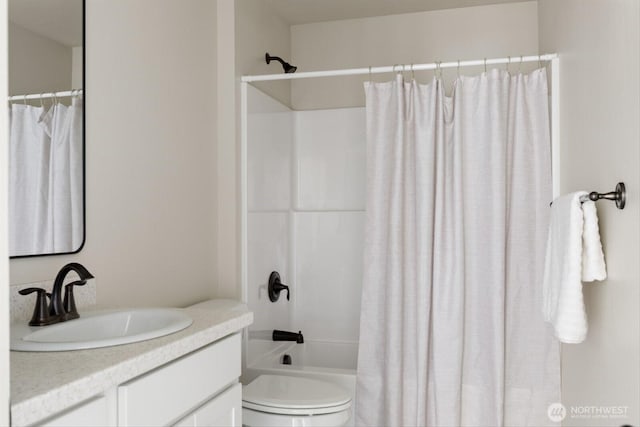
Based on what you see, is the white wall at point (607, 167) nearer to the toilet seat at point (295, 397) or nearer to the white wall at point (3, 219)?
the toilet seat at point (295, 397)

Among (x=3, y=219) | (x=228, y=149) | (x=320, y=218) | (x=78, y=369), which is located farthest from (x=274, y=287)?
(x=3, y=219)

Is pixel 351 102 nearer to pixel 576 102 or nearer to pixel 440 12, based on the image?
pixel 440 12

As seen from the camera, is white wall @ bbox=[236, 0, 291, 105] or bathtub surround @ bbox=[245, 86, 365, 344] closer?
white wall @ bbox=[236, 0, 291, 105]

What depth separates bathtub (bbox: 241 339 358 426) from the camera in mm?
2570

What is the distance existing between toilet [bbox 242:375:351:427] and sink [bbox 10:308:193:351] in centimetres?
73

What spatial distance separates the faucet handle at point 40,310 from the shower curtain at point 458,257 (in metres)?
1.39

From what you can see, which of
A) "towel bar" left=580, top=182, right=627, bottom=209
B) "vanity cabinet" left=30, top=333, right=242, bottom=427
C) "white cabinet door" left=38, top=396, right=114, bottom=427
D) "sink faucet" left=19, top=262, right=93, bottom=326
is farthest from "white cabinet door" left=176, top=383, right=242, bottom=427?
"towel bar" left=580, top=182, right=627, bottom=209

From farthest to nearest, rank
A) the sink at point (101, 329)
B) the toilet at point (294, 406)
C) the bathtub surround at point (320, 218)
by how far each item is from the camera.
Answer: the bathtub surround at point (320, 218) → the toilet at point (294, 406) → the sink at point (101, 329)

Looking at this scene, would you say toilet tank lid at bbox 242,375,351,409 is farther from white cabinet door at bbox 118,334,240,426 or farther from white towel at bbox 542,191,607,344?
white towel at bbox 542,191,607,344

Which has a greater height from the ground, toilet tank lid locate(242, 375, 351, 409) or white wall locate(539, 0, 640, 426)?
white wall locate(539, 0, 640, 426)

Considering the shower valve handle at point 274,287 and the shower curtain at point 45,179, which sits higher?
the shower curtain at point 45,179

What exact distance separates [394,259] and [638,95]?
1.28m

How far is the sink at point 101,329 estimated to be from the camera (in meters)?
1.25

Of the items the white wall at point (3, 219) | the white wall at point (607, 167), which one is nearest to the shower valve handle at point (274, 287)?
the white wall at point (607, 167)
